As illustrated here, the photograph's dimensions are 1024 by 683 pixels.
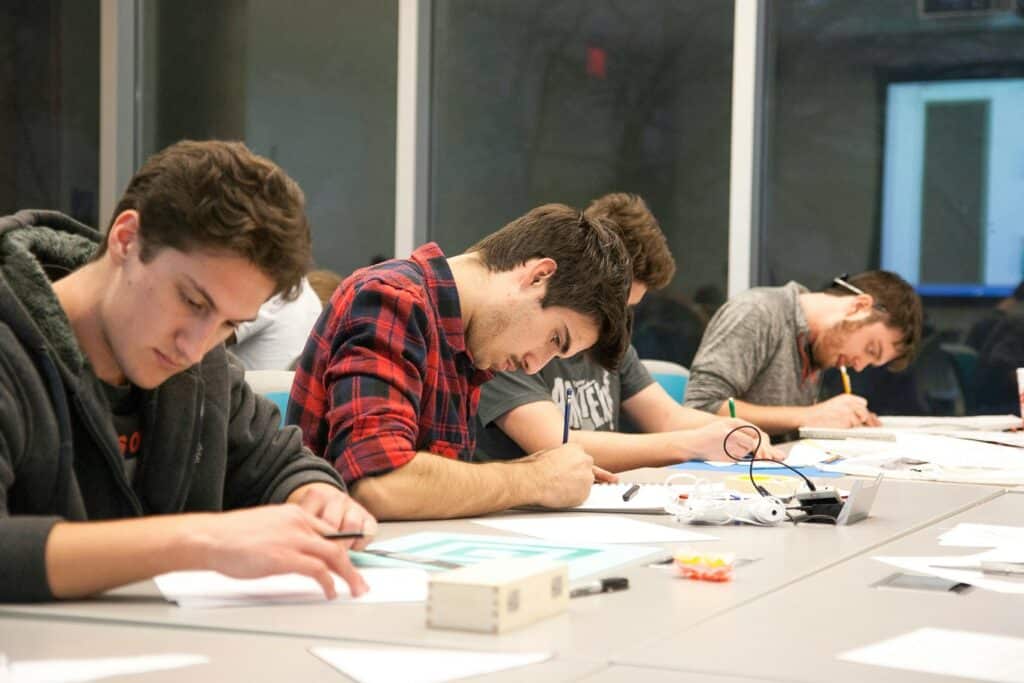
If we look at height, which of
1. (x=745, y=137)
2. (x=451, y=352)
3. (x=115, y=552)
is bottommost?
(x=115, y=552)

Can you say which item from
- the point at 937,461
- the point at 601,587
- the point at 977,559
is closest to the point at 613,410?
the point at 937,461

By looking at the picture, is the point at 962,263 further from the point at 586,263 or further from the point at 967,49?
the point at 586,263

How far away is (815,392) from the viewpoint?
14.1 feet

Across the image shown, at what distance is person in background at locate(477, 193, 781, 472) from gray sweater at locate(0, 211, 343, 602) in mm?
761

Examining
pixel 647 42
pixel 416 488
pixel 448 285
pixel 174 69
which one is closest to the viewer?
pixel 416 488

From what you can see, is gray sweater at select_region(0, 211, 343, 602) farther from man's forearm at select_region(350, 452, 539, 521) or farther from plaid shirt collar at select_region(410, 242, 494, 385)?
plaid shirt collar at select_region(410, 242, 494, 385)

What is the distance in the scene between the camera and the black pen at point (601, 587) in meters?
1.35

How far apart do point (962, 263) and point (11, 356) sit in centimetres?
394

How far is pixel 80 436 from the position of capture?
60.9 inches

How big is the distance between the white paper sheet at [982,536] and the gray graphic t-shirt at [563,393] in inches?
33.0

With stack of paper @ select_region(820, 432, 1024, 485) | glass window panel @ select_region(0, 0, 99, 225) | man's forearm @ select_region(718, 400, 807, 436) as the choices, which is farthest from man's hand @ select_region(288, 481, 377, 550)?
glass window panel @ select_region(0, 0, 99, 225)

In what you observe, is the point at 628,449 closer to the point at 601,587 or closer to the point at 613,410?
the point at 613,410

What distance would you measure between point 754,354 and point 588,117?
1.51 meters

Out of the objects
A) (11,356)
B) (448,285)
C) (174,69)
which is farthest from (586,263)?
(174,69)
